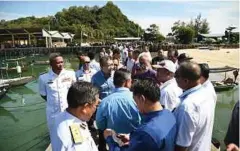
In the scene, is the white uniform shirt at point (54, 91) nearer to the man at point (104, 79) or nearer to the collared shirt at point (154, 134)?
the man at point (104, 79)

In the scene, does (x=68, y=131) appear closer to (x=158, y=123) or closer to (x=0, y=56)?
(x=158, y=123)

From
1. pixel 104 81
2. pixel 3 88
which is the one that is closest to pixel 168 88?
pixel 104 81

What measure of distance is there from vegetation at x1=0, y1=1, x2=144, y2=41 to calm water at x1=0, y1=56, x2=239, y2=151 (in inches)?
2431

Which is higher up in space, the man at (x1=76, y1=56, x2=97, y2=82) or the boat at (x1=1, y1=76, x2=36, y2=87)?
the man at (x1=76, y1=56, x2=97, y2=82)

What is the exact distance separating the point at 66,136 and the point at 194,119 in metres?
1.29

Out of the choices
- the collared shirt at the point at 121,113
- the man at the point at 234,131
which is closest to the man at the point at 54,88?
the collared shirt at the point at 121,113

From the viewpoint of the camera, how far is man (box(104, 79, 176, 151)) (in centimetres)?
231

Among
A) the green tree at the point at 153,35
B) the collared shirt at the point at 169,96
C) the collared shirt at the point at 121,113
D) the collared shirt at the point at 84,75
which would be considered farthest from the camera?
the green tree at the point at 153,35

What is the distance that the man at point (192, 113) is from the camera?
9.66ft

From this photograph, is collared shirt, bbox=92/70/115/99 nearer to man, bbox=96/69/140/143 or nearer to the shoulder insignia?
man, bbox=96/69/140/143

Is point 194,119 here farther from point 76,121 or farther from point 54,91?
point 54,91

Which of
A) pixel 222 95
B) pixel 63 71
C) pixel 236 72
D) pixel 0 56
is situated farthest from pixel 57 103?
pixel 0 56

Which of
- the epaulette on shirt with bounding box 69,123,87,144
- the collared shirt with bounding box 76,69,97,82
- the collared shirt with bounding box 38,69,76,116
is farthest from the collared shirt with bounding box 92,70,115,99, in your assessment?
the epaulette on shirt with bounding box 69,123,87,144

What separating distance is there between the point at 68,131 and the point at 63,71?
10.7 feet
